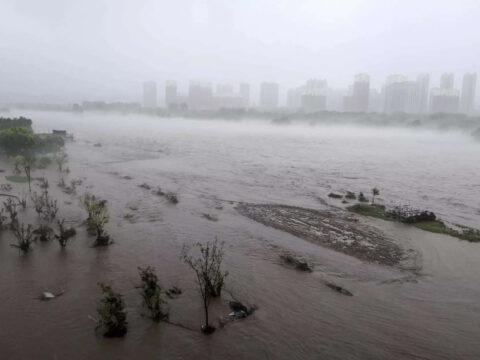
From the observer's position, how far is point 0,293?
296 inches

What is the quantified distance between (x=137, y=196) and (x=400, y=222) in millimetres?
10985

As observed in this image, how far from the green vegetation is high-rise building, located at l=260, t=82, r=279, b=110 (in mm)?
128864

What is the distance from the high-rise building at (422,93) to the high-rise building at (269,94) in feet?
176

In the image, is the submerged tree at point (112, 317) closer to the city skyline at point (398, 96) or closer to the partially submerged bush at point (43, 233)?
the partially submerged bush at point (43, 233)

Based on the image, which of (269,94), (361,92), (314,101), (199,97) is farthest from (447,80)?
(199,97)

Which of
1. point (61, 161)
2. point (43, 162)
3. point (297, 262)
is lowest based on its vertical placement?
point (297, 262)

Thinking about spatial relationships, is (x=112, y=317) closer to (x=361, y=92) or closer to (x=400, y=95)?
(x=361, y=92)

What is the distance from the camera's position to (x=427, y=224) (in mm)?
13312

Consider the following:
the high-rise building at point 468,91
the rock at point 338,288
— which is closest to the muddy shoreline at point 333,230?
the rock at point 338,288

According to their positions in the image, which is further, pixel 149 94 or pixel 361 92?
pixel 149 94

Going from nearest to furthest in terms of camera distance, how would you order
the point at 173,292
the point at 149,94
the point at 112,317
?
the point at 112,317 → the point at 173,292 → the point at 149,94

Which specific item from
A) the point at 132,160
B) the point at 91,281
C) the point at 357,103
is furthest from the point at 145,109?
the point at 91,281

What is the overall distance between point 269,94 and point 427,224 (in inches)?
5257

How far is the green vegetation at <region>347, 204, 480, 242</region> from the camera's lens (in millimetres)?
12213
